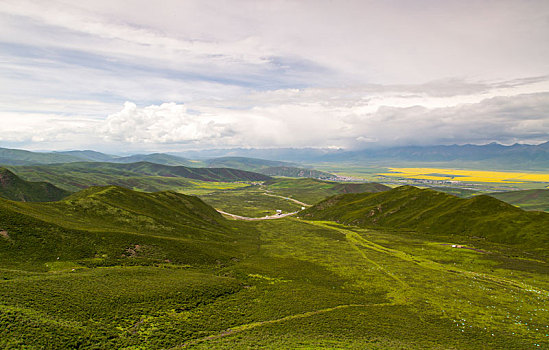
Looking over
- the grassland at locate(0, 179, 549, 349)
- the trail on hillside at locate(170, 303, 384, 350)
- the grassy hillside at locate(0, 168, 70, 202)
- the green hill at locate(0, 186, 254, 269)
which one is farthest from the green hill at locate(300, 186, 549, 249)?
the grassy hillside at locate(0, 168, 70, 202)

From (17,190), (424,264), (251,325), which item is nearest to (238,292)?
(251,325)

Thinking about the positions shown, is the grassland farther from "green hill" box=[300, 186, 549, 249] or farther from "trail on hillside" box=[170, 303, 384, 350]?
"green hill" box=[300, 186, 549, 249]

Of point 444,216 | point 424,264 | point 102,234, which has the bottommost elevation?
point 424,264

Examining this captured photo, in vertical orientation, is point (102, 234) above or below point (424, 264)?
above

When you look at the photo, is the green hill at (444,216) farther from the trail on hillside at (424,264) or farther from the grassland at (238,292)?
the trail on hillside at (424,264)

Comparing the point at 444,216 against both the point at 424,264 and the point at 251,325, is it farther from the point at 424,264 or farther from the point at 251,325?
the point at 251,325

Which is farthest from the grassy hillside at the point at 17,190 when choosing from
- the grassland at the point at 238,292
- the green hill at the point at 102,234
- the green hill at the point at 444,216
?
the green hill at the point at 444,216
